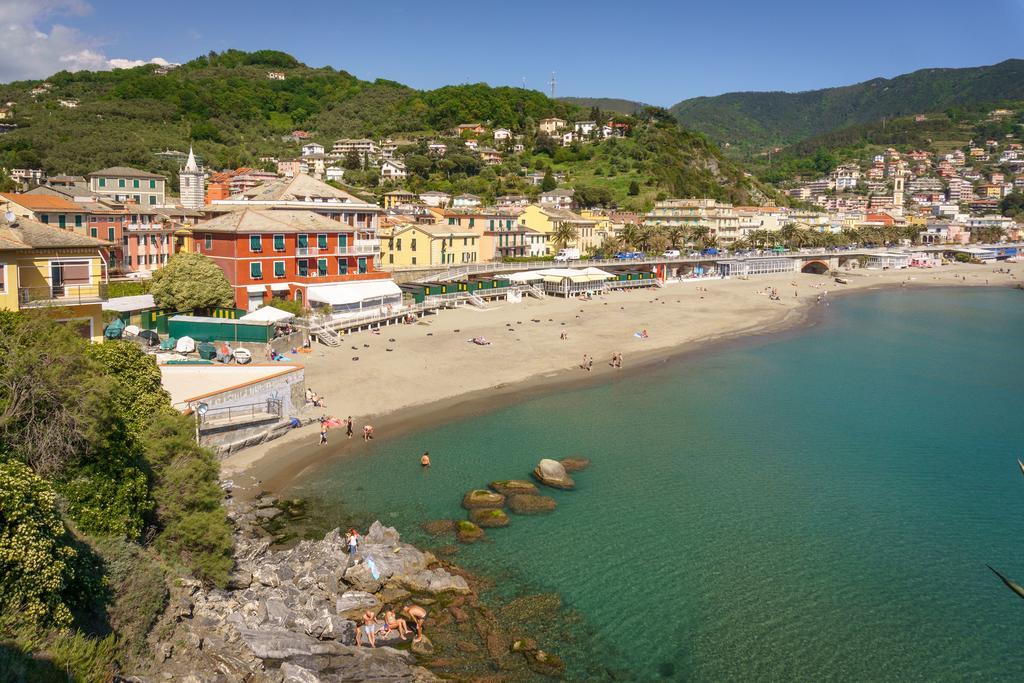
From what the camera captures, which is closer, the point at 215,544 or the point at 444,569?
the point at 215,544

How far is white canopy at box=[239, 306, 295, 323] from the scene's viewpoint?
124ft

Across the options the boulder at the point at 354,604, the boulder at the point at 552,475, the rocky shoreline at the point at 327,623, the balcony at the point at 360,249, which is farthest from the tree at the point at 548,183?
the boulder at the point at 354,604

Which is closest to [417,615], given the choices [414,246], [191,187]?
[414,246]

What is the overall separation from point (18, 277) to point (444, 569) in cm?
1407

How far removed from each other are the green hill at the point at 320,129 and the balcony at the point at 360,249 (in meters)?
59.3

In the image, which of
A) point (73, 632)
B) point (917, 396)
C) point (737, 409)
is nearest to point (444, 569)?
point (73, 632)

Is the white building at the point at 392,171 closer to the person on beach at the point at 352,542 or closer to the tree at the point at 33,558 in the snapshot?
the person on beach at the point at 352,542

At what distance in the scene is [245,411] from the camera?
26828mm

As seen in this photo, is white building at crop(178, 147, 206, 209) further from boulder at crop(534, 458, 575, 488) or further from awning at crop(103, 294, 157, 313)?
boulder at crop(534, 458, 575, 488)

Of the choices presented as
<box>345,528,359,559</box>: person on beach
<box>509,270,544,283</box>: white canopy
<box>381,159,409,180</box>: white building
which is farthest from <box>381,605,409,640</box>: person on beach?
<box>381,159,409,180</box>: white building

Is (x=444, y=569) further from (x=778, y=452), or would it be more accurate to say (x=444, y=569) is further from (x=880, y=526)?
(x=778, y=452)

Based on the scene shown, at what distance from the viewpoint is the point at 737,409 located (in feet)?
116

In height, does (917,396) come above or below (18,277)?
below

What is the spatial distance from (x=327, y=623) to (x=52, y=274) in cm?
1326
